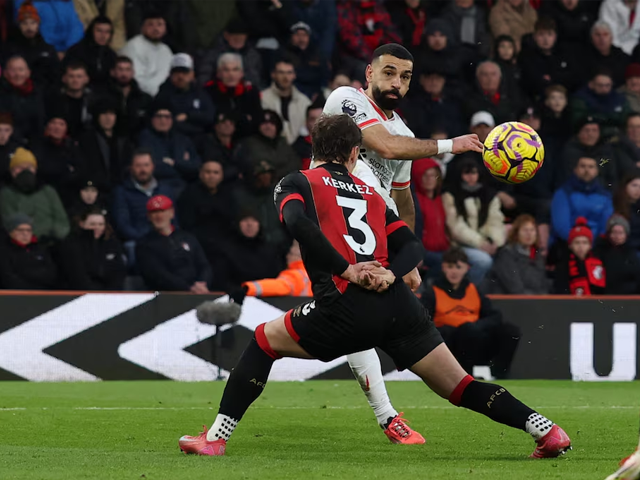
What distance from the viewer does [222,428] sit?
6.38 m

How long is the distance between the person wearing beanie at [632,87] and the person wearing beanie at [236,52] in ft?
16.3

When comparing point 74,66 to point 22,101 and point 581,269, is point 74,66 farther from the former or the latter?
point 581,269

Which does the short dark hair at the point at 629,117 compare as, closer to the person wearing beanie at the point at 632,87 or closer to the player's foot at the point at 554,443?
the person wearing beanie at the point at 632,87

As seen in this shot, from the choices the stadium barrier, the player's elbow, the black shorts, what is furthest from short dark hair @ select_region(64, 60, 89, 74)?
the black shorts

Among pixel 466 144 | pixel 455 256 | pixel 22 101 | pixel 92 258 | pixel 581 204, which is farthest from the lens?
pixel 581 204

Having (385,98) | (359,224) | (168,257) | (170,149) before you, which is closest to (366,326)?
(359,224)

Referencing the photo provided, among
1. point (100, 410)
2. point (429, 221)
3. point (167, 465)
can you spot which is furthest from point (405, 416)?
point (429, 221)

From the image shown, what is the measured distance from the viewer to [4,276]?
12.6 m

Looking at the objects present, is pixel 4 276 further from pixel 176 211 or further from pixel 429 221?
pixel 429 221

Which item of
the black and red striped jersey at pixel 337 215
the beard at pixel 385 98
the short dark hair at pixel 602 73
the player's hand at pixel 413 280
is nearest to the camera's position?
the black and red striped jersey at pixel 337 215

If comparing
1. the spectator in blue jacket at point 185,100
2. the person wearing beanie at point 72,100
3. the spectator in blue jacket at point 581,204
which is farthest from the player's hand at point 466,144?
the person wearing beanie at point 72,100

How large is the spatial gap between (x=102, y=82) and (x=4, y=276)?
300 cm

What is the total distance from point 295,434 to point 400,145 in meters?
2.05

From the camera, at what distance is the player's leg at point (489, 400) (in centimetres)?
625
